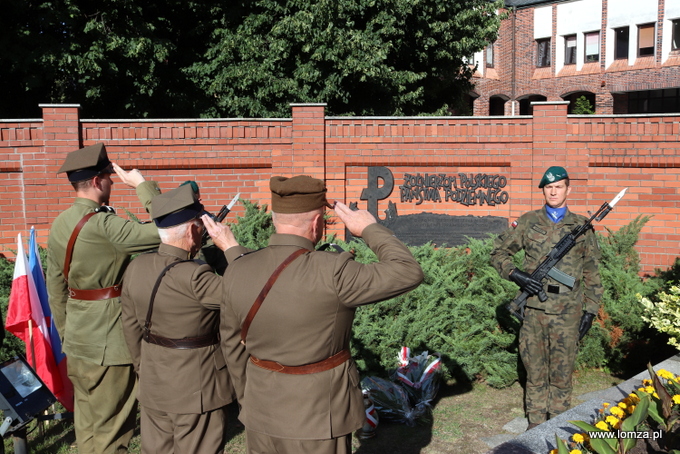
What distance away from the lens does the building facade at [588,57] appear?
2883 cm

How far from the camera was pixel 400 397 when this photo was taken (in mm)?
5195

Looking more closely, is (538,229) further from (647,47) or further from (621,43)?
(621,43)

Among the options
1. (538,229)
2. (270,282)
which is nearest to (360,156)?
(538,229)

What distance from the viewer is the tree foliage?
41.2 feet

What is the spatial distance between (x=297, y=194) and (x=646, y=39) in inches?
1210

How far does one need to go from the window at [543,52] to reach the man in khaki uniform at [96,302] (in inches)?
1274

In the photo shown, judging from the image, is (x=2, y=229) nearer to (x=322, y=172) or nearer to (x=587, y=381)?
(x=322, y=172)

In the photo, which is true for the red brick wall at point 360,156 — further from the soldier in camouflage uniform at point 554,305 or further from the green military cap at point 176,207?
the green military cap at point 176,207

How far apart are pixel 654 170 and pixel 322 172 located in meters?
4.83

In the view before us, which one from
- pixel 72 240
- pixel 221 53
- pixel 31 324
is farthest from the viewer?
pixel 221 53

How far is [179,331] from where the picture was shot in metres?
3.48

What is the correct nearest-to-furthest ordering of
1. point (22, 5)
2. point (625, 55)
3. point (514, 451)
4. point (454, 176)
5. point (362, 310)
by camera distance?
point (514, 451) < point (362, 310) < point (454, 176) < point (22, 5) < point (625, 55)

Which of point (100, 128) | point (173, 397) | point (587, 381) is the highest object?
point (100, 128)

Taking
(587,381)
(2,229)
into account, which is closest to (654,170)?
(587,381)
